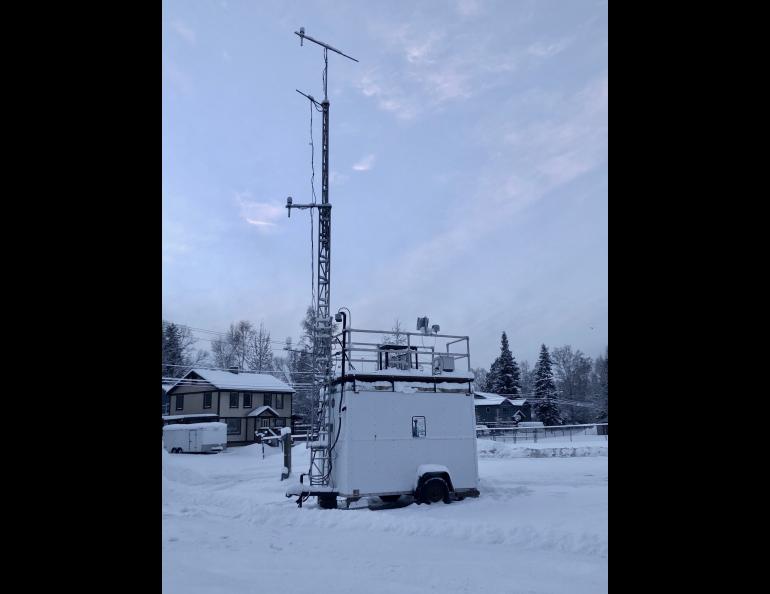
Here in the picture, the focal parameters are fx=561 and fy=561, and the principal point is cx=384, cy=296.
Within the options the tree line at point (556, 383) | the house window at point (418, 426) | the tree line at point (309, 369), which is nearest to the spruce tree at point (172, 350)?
the tree line at point (309, 369)

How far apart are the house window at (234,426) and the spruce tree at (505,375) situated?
33.3 meters

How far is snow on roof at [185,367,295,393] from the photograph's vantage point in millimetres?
46625

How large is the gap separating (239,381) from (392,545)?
4015 cm

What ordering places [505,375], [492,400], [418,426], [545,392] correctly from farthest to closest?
[505,375], [492,400], [545,392], [418,426]

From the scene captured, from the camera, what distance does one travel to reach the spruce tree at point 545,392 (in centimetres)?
5997

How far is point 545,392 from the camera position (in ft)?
201

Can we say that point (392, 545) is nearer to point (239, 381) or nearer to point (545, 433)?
point (239, 381)

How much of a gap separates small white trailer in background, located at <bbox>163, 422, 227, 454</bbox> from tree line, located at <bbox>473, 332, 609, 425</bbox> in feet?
76.4

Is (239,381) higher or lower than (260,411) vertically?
higher

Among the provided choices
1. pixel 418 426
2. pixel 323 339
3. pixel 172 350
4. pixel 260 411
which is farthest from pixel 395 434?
A: pixel 172 350

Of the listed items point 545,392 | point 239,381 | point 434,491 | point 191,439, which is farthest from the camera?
point 545,392

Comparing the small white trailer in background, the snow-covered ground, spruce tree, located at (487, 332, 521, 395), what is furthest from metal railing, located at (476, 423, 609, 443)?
the snow-covered ground

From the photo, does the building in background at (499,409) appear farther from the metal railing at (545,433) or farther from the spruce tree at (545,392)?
the metal railing at (545,433)
